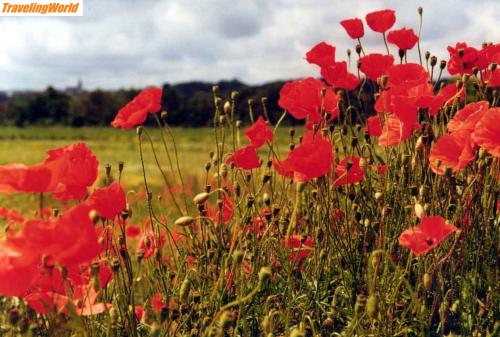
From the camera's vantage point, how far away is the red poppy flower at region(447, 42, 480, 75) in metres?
2.27

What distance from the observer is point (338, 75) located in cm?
228

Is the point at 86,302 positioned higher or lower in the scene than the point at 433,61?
lower

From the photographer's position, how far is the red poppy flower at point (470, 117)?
174 centimetres

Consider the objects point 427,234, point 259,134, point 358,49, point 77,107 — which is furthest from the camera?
point 77,107

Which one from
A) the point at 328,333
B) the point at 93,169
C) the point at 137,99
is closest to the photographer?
the point at 93,169

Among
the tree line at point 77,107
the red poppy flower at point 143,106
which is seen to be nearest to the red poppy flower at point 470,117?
the red poppy flower at point 143,106

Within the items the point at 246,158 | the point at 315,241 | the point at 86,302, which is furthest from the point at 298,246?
the point at 86,302

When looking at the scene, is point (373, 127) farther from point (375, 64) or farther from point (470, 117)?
point (470, 117)

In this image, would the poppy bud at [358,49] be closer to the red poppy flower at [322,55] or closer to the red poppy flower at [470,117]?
the red poppy flower at [322,55]

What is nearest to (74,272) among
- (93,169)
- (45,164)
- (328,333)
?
(93,169)

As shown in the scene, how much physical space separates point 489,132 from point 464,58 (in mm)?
725

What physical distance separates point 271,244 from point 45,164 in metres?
0.88

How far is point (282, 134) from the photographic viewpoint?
3366cm

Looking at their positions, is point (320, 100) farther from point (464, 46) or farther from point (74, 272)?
point (74, 272)
